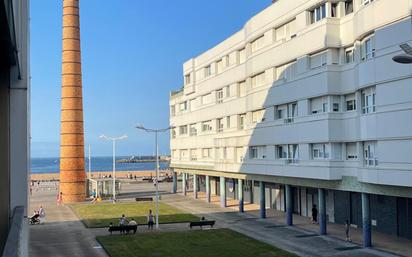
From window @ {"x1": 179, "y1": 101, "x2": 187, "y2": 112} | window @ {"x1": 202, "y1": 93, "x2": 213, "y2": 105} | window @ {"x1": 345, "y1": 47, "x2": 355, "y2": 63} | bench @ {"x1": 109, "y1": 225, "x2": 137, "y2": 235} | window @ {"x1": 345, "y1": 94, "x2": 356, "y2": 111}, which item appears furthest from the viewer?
window @ {"x1": 179, "y1": 101, "x2": 187, "y2": 112}

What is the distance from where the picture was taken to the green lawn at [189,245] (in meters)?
30.0

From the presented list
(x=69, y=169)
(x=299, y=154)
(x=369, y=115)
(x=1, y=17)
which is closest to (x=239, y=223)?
(x=299, y=154)

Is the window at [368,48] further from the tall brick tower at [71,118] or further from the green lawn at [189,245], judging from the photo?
the tall brick tower at [71,118]

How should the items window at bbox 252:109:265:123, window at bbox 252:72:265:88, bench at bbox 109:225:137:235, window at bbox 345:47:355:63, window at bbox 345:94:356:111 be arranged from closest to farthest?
A: window at bbox 345:94:356:111 → window at bbox 345:47:355:63 → bench at bbox 109:225:137:235 → window at bbox 252:72:265:88 → window at bbox 252:109:265:123

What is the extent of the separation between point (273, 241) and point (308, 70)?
475 inches

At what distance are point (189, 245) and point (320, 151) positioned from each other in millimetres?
10896

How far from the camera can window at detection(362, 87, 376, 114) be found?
30.0 metres

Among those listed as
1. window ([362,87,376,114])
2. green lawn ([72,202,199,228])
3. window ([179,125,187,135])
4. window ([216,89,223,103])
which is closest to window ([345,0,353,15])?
window ([362,87,376,114])

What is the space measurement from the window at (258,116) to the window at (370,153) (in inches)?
Answer: 568

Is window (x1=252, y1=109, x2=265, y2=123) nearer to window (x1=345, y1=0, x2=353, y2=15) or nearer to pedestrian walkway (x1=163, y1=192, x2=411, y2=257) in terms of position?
pedestrian walkway (x1=163, y1=192, x2=411, y2=257)

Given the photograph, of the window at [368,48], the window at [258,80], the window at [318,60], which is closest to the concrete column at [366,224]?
the window at [368,48]

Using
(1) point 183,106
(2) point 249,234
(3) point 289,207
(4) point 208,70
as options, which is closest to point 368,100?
(3) point 289,207

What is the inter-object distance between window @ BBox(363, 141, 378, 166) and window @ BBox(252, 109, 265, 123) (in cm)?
1444

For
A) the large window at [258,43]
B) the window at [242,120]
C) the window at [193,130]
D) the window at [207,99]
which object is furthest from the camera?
the window at [193,130]
